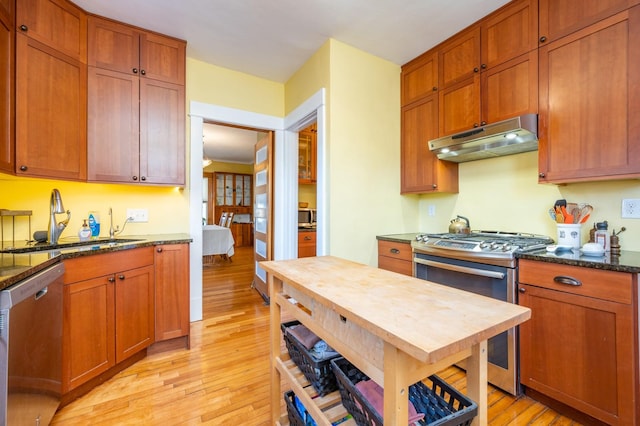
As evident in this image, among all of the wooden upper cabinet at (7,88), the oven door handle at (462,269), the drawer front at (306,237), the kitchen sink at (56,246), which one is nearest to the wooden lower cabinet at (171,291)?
the kitchen sink at (56,246)

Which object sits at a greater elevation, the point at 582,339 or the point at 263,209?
the point at 263,209

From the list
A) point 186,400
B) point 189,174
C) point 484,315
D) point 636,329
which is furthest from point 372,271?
point 189,174

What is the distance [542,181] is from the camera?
1.86m

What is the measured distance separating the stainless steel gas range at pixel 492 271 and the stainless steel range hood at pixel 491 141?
699mm

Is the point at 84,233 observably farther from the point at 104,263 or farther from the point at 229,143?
the point at 229,143

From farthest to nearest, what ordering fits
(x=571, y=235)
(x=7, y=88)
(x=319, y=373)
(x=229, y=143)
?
(x=229, y=143) → (x=571, y=235) → (x=7, y=88) → (x=319, y=373)

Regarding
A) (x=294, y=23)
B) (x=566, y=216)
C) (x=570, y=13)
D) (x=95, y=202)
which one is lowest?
(x=566, y=216)

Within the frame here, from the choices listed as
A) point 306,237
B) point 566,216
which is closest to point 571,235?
point 566,216

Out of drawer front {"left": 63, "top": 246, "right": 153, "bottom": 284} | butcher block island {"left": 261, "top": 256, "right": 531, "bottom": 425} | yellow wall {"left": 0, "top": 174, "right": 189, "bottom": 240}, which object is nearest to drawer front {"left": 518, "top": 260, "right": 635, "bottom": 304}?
butcher block island {"left": 261, "top": 256, "right": 531, "bottom": 425}

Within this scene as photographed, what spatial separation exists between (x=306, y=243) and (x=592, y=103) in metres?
2.88

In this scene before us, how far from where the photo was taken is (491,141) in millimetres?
2092

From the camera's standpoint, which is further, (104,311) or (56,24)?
(56,24)

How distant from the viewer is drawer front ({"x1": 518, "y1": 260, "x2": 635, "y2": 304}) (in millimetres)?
1297

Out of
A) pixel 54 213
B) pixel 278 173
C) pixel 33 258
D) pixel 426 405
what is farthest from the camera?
pixel 278 173
